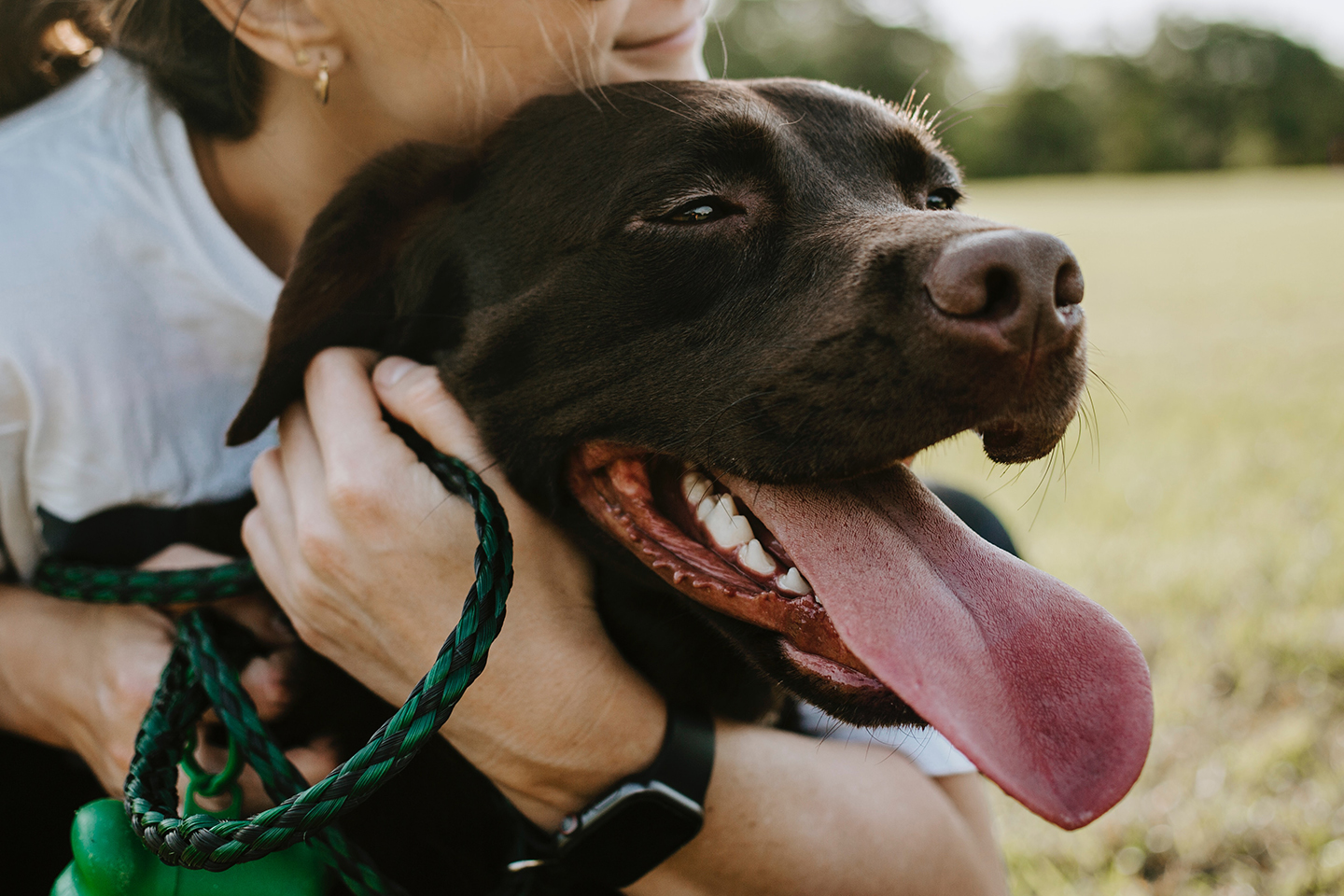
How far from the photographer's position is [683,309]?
5.51 ft

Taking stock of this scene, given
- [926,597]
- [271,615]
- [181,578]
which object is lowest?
[271,615]

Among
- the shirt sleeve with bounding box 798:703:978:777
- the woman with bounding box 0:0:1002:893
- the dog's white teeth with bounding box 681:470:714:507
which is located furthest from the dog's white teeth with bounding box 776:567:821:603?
the shirt sleeve with bounding box 798:703:978:777

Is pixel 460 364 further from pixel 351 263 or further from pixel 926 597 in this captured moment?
pixel 926 597

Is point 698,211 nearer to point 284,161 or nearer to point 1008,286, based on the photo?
point 1008,286

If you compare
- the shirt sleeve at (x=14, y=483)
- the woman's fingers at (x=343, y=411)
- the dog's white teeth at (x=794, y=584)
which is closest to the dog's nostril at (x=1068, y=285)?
the dog's white teeth at (x=794, y=584)

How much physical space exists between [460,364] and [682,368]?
472mm

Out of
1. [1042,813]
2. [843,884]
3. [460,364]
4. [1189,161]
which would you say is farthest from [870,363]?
[1189,161]

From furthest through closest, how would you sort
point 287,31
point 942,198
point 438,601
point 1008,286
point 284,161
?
1. point 284,161
2. point 942,198
3. point 287,31
4. point 438,601
5. point 1008,286

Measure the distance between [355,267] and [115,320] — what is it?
489 mm

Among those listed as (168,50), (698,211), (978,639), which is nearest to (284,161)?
(168,50)

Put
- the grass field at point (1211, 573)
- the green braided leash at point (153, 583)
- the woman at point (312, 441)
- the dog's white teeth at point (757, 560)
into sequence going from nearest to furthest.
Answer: the dog's white teeth at point (757, 560), the woman at point (312, 441), the green braided leash at point (153, 583), the grass field at point (1211, 573)

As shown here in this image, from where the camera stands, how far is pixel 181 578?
1804 millimetres

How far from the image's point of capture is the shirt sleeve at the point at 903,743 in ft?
6.99

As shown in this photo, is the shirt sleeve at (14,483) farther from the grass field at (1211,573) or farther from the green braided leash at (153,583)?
the grass field at (1211,573)
